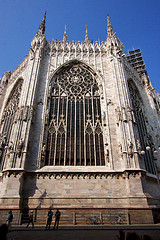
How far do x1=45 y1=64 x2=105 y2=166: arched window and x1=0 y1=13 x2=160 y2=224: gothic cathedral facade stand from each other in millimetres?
108

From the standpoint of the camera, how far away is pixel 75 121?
1950cm

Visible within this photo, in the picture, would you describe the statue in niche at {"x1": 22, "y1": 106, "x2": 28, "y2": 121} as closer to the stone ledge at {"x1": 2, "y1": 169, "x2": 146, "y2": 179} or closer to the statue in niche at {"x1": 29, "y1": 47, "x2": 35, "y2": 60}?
the stone ledge at {"x1": 2, "y1": 169, "x2": 146, "y2": 179}

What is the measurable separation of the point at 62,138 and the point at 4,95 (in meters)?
15.0

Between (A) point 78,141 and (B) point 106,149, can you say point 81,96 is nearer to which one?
(A) point 78,141

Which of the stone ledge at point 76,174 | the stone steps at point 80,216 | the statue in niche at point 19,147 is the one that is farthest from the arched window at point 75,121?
the stone steps at point 80,216

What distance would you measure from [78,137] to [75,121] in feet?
6.82

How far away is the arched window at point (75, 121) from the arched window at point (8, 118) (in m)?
6.11

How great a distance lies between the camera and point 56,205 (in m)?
14.4

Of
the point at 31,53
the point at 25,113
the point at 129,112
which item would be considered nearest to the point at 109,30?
the point at 31,53

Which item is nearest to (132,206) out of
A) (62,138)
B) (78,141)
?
(78,141)

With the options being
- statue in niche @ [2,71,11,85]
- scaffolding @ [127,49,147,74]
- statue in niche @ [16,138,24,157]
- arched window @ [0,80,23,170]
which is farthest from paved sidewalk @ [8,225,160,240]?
scaffolding @ [127,49,147,74]

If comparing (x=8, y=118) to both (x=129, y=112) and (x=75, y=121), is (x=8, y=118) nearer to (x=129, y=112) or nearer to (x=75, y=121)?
(x=75, y=121)

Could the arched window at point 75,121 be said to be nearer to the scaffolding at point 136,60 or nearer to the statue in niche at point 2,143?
the statue in niche at point 2,143

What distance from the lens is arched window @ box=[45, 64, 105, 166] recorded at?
17516 millimetres
